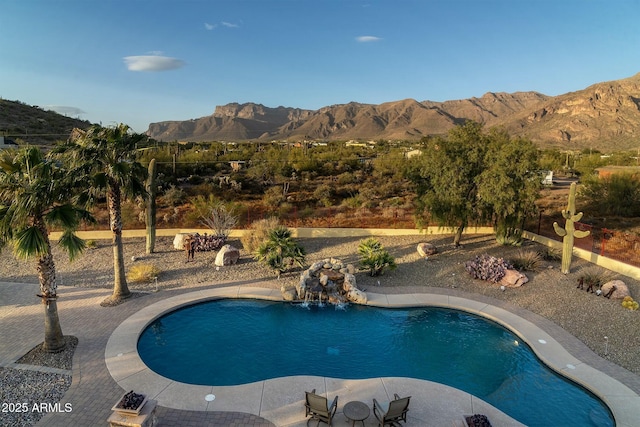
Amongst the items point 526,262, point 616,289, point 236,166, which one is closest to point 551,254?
point 526,262

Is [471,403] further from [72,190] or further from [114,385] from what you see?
[72,190]

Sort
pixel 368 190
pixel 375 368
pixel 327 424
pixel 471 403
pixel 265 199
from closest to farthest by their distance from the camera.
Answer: pixel 327 424
pixel 471 403
pixel 375 368
pixel 265 199
pixel 368 190

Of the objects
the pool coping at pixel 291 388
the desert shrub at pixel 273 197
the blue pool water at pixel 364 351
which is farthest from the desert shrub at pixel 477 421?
the desert shrub at pixel 273 197

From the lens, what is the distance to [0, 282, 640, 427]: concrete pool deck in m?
8.21

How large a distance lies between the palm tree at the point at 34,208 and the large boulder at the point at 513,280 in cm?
1499

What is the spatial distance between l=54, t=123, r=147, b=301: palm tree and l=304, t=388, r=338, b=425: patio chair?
8.97 m

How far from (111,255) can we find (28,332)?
313 inches

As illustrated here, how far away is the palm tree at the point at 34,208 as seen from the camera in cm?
905

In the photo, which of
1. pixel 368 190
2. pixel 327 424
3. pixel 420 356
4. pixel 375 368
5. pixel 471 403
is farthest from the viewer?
pixel 368 190

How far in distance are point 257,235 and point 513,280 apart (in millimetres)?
11926

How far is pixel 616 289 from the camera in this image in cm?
1419

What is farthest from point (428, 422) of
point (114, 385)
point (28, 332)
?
point (28, 332)

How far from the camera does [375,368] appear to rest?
10.5 meters

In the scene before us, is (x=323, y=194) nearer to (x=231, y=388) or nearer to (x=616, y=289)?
(x=616, y=289)
